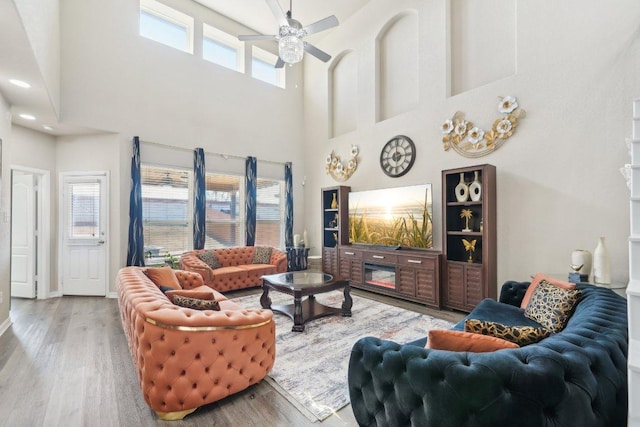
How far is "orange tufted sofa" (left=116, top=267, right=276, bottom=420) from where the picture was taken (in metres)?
1.94

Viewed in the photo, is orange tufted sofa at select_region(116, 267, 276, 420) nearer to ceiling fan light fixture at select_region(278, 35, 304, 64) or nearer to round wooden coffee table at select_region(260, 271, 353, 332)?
round wooden coffee table at select_region(260, 271, 353, 332)

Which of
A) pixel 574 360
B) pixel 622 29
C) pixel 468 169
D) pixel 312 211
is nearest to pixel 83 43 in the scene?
pixel 312 211

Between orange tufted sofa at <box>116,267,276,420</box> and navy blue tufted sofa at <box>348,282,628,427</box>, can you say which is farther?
orange tufted sofa at <box>116,267,276,420</box>

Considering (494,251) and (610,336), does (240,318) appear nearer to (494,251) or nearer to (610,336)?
(610,336)

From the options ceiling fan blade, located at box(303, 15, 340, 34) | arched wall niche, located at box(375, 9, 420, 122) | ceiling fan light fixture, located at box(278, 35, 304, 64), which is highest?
arched wall niche, located at box(375, 9, 420, 122)

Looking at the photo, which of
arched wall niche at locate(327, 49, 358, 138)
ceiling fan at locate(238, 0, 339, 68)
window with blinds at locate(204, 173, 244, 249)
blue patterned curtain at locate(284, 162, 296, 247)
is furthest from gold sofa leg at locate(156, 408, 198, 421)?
arched wall niche at locate(327, 49, 358, 138)

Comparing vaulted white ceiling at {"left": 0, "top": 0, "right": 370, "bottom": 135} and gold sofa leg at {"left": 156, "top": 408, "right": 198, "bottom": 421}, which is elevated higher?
vaulted white ceiling at {"left": 0, "top": 0, "right": 370, "bottom": 135}

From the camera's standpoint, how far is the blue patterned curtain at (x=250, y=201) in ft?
21.9

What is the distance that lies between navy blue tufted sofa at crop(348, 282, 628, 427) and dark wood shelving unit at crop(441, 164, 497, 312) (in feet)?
8.59

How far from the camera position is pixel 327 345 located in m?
3.10

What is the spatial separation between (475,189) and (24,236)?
742 cm

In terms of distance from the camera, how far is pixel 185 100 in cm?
590

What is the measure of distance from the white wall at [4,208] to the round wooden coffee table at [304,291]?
3.22m

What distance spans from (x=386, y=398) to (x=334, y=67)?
7.17m
